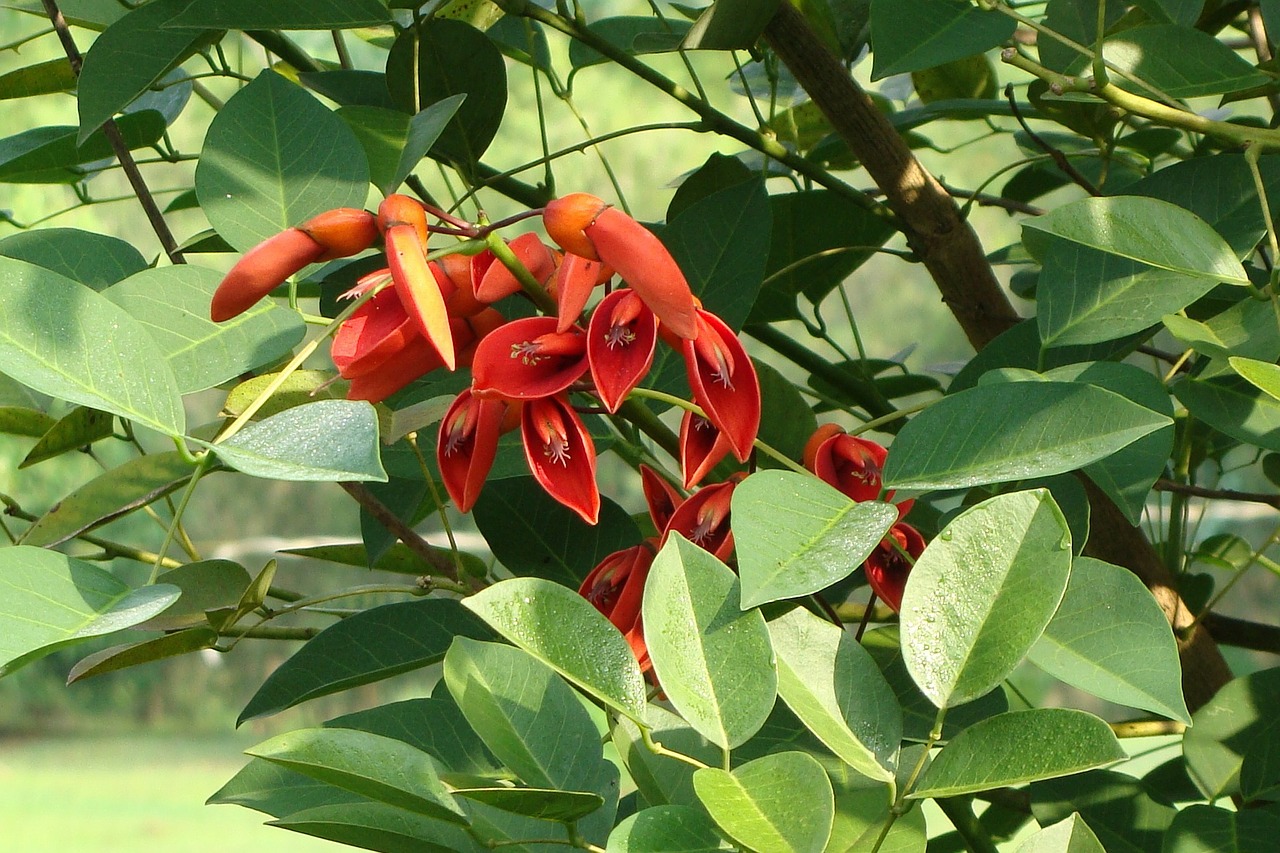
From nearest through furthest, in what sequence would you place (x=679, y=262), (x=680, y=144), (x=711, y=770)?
(x=711, y=770), (x=679, y=262), (x=680, y=144)

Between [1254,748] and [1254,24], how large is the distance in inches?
9.1

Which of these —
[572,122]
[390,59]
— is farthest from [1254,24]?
[572,122]

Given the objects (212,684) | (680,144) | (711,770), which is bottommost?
(212,684)

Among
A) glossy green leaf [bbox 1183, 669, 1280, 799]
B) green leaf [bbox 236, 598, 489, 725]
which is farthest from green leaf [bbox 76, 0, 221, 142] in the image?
glossy green leaf [bbox 1183, 669, 1280, 799]

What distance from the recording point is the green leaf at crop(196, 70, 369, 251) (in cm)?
22

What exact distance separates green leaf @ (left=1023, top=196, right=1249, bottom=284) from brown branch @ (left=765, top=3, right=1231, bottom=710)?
0.11 meters

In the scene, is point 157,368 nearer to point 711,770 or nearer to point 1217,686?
point 711,770

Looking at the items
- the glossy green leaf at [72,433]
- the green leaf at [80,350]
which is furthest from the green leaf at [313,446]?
the glossy green leaf at [72,433]

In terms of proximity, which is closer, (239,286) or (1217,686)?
(239,286)

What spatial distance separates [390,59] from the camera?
0.28 metres

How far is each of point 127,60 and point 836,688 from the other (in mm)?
186

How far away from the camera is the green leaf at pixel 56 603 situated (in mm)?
137

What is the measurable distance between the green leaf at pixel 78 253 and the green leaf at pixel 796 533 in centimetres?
15

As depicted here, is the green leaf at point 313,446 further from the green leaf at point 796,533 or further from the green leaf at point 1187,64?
the green leaf at point 1187,64
